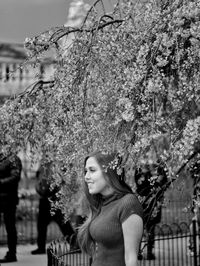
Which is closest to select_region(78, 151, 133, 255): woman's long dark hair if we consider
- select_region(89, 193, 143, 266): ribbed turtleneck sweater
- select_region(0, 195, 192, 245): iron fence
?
select_region(89, 193, 143, 266): ribbed turtleneck sweater

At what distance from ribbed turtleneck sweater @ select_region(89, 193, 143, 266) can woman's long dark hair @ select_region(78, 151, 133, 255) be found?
0.11m

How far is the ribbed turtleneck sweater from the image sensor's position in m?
3.98

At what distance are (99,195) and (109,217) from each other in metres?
0.27

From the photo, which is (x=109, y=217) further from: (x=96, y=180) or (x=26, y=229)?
(x=26, y=229)

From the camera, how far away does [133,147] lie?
4691 millimetres

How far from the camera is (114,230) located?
399cm

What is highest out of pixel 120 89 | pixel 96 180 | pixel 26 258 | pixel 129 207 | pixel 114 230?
pixel 120 89

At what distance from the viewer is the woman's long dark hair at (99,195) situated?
13.7 ft

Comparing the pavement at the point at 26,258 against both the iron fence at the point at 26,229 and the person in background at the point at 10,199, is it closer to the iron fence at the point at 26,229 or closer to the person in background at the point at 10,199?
the person in background at the point at 10,199

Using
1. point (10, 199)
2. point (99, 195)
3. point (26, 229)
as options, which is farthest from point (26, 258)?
point (99, 195)

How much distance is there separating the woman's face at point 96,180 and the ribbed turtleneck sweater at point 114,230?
0.37 ft

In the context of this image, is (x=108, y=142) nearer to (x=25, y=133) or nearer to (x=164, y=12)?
(x=164, y=12)

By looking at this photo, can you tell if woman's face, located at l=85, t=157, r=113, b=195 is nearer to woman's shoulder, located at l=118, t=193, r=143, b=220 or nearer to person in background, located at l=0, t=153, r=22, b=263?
woman's shoulder, located at l=118, t=193, r=143, b=220

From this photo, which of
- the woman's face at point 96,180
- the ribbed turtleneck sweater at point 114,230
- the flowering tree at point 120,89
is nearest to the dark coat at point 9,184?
the flowering tree at point 120,89
